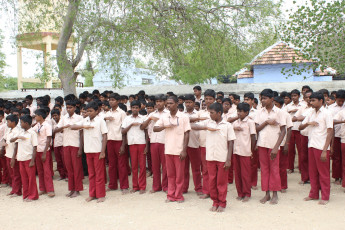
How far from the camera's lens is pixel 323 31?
8.37 m

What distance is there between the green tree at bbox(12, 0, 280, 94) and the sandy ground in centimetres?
412

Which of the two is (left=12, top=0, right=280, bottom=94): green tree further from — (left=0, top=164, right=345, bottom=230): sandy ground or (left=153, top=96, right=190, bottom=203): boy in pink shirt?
(left=0, top=164, right=345, bottom=230): sandy ground

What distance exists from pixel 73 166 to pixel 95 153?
59cm

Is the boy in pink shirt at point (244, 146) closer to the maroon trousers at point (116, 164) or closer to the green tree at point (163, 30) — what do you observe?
the maroon trousers at point (116, 164)

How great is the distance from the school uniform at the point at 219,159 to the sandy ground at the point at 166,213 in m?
0.28

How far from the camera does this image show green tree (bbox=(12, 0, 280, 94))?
8562mm

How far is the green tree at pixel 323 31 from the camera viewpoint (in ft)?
26.5

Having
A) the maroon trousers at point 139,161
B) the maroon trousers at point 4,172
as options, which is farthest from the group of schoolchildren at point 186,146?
the maroon trousers at point 4,172

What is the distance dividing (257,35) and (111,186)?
635cm

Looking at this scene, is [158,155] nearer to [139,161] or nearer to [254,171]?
[139,161]

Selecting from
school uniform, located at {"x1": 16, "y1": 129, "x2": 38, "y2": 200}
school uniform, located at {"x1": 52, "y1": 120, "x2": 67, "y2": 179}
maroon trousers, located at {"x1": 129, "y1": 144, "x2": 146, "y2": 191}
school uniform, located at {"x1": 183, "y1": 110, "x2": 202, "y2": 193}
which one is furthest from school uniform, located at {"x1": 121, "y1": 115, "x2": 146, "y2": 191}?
school uniform, located at {"x1": 52, "y1": 120, "x2": 67, "y2": 179}

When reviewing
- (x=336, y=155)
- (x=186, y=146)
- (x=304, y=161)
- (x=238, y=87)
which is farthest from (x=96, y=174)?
(x=238, y=87)

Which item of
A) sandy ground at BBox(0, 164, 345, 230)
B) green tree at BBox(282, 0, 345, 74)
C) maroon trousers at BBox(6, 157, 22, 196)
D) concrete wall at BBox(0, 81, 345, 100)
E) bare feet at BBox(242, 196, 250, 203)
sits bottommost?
sandy ground at BBox(0, 164, 345, 230)

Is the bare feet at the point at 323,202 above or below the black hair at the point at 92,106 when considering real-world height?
below
